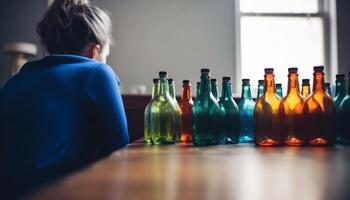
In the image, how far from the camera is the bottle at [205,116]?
1037mm

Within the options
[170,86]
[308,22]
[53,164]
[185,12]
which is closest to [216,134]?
[170,86]

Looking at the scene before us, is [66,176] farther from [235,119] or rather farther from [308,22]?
[308,22]

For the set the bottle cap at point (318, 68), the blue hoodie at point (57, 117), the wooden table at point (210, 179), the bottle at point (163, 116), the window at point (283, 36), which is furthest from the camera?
the window at point (283, 36)

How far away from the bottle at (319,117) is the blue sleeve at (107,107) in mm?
482

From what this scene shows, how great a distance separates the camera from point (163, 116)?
3.70ft

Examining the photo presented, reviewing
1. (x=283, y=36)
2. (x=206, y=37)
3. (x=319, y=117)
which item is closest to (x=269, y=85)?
(x=319, y=117)

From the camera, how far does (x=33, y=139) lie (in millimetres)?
884

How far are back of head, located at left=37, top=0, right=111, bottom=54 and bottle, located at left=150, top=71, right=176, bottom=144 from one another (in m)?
0.23

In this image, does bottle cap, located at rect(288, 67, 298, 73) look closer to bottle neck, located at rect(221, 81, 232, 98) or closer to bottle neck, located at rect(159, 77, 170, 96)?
bottle neck, located at rect(221, 81, 232, 98)

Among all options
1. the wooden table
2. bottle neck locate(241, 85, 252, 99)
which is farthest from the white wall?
the wooden table

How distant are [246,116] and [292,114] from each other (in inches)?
7.0

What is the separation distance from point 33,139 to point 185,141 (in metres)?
0.44

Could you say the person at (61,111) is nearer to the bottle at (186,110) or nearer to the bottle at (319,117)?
the bottle at (186,110)

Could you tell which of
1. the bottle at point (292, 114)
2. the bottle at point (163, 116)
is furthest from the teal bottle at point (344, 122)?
the bottle at point (163, 116)
